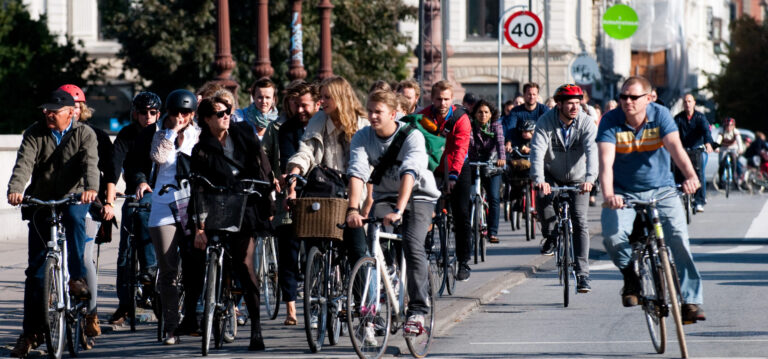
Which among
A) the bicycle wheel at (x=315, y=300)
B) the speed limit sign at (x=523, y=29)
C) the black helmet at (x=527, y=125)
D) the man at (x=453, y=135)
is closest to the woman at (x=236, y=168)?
the bicycle wheel at (x=315, y=300)

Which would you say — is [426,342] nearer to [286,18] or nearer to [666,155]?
[666,155]

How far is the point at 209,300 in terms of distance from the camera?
8.45 meters

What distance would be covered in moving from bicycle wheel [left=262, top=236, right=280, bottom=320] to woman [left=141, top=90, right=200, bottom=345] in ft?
4.73

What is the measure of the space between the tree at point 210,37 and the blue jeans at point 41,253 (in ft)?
111

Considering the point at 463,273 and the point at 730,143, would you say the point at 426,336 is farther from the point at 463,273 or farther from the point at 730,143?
the point at 730,143

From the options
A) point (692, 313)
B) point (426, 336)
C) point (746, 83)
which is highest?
point (746, 83)

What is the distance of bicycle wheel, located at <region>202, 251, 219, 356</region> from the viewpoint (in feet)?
27.7

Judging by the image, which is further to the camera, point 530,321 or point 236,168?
point 530,321

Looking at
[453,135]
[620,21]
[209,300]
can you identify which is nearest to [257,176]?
[209,300]

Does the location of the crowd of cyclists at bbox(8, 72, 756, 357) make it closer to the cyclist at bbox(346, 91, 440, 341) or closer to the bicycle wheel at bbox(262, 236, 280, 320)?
the cyclist at bbox(346, 91, 440, 341)

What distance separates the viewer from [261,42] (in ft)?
63.2

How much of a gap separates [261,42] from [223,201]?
35.4 feet

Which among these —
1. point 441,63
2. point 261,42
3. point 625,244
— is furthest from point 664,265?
point 441,63

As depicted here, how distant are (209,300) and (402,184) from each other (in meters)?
1.34
